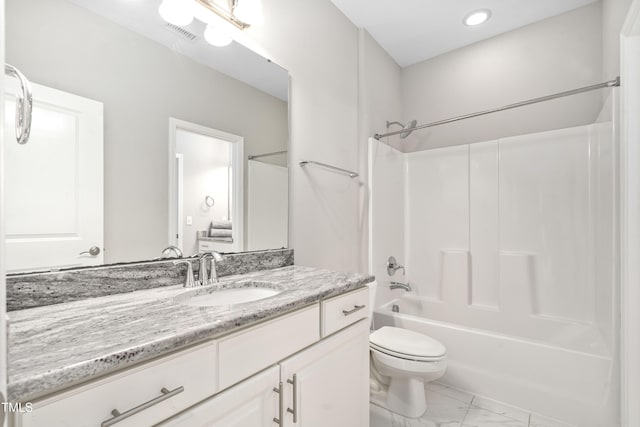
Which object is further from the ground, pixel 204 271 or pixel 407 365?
pixel 204 271

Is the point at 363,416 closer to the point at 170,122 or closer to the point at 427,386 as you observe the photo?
the point at 427,386

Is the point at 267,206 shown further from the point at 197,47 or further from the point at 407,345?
the point at 407,345

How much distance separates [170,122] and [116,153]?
0.24m

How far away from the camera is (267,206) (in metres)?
1.56

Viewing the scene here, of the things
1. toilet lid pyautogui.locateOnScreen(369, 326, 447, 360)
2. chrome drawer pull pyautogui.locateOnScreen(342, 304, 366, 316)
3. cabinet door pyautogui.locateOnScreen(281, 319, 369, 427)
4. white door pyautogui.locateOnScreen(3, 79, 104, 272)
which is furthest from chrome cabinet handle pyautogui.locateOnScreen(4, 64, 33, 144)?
toilet lid pyautogui.locateOnScreen(369, 326, 447, 360)

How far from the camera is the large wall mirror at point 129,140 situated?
0.83 m

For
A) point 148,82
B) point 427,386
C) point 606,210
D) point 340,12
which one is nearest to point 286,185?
point 148,82

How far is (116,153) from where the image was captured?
1001mm

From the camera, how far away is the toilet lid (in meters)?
1.61

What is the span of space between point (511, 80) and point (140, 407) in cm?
300

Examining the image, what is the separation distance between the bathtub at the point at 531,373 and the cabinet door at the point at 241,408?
4.67 feet

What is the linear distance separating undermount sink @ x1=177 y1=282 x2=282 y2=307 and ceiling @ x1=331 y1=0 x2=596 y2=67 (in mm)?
1932

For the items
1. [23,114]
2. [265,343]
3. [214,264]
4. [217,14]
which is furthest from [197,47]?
[265,343]

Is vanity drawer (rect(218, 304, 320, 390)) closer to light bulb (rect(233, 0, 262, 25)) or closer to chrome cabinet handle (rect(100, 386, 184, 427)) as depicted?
chrome cabinet handle (rect(100, 386, 184, 427))
